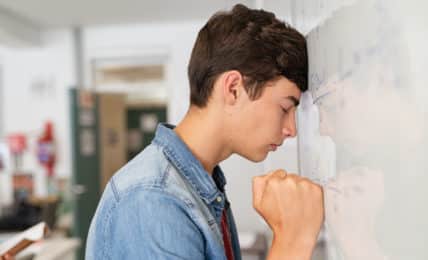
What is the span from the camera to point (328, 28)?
0.70m

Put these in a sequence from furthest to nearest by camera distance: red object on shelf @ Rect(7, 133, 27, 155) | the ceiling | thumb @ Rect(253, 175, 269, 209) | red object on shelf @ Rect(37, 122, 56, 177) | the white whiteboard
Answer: red object on shelf @ Rect(7, 133, 27, 155) → red object on shelf @ Rect(37, 122, 56, 177) → the ceiling → thumb @ Rect(253, 175, 269, 209) → the white whiteboard

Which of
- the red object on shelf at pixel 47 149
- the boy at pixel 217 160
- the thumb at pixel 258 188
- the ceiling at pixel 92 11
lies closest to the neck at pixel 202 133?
the boy at pixel 217 160

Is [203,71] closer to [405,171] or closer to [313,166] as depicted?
[313,166]

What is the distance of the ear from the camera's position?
77 cm

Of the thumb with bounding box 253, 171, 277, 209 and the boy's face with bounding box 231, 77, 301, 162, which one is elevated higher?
the boy's face with bounding box 231, 77, 301, 162

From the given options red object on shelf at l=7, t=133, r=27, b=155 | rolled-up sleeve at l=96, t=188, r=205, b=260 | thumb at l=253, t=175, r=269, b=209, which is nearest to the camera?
rolled-up sleeve at l=96, t=188, r=205, b=260

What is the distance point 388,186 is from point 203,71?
1.37 feet

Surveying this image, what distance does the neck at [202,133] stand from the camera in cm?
82

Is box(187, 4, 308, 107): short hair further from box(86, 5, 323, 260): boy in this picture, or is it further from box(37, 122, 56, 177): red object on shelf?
box(37, 122, 56, 177): red object on shelf

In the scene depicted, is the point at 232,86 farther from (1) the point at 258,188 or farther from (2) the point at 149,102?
(2) the point at 149,102

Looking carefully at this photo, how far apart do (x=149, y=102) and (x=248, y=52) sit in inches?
196

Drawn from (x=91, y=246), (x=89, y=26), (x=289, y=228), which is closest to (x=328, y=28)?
(x=289, y=228)

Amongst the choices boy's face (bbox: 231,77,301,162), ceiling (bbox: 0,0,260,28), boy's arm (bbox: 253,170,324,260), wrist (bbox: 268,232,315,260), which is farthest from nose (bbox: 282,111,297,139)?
ceiling (bbox: 0,0,260,28)

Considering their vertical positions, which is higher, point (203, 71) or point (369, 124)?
point (203, 71)
